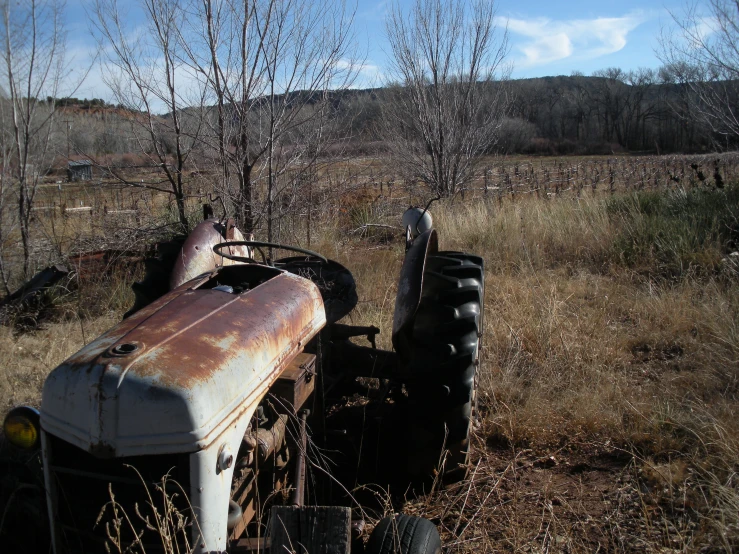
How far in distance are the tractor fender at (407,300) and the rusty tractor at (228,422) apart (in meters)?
0.01

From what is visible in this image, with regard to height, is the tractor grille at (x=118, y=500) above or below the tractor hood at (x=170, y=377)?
below

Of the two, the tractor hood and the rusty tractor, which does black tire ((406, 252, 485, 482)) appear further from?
the tractor hood

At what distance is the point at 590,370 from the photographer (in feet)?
13.2

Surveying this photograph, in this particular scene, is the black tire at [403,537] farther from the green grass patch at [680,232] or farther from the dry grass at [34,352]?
the green grass patch at [680,232]

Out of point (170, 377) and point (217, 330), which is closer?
point (170, 377)

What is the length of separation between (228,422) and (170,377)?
0.25 metres

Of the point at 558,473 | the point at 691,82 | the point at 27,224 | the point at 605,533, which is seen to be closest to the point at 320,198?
the point at 27,224

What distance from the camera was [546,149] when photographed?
4856 centimetres

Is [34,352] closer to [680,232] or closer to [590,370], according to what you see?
[590,370]

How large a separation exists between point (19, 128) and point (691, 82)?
920cm

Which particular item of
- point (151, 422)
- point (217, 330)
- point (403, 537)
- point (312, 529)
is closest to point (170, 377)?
point (151, 422)

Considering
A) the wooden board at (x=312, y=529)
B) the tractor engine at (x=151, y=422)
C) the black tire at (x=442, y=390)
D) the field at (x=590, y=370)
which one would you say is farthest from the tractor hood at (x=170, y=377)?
the field at (x=590, y=370)

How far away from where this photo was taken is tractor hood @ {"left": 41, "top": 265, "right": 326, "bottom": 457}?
5.52 ft

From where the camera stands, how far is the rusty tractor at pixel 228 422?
68.1 inches
